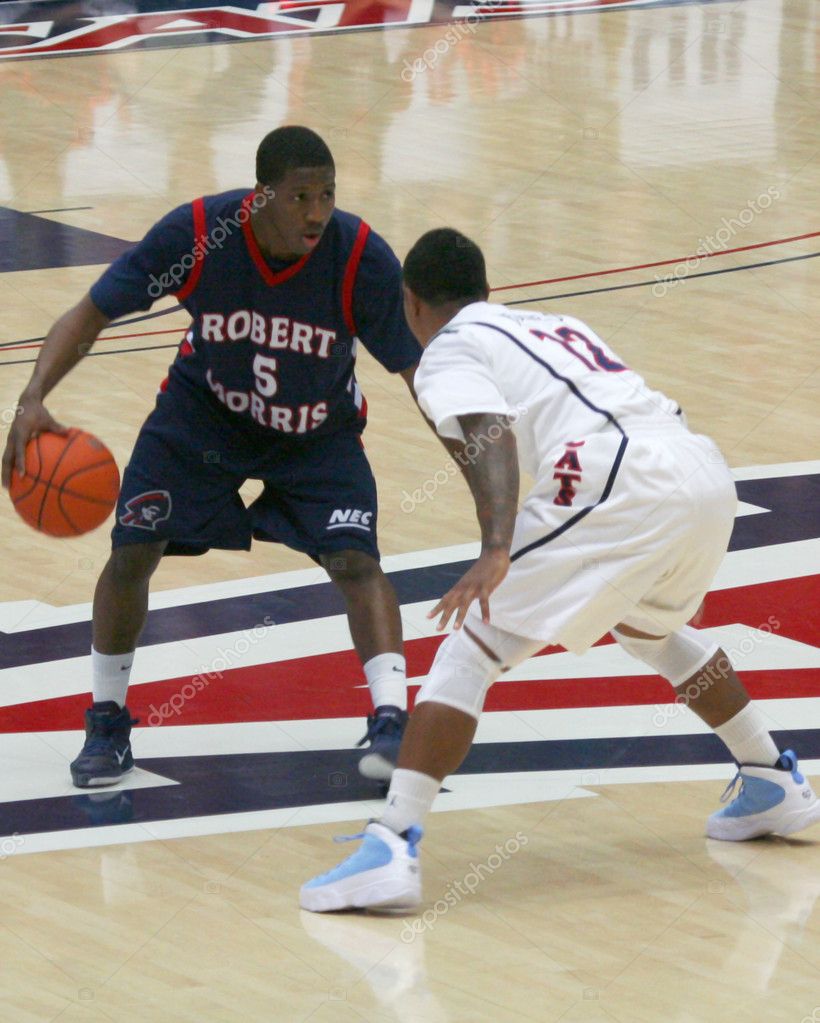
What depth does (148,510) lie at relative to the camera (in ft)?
16.9

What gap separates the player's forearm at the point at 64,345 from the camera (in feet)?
16.3

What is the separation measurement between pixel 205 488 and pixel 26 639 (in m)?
1.27

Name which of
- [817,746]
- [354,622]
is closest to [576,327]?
[354,622]

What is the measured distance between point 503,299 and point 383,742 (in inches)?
216

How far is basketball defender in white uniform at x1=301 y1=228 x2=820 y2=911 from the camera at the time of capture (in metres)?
4.22

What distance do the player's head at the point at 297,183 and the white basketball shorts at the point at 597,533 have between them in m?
0.96

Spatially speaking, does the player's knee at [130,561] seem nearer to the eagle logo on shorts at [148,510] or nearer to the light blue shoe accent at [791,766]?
the eagle logo on shorts at [148,510]

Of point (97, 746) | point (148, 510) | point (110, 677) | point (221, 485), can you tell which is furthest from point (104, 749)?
point (221, 485)

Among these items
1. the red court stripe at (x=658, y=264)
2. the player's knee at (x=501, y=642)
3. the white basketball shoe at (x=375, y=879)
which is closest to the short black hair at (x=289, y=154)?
the player's knee at (x=501, y=642)

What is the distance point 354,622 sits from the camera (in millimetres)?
5188

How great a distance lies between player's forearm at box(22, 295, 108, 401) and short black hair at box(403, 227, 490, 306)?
3.25 feet
